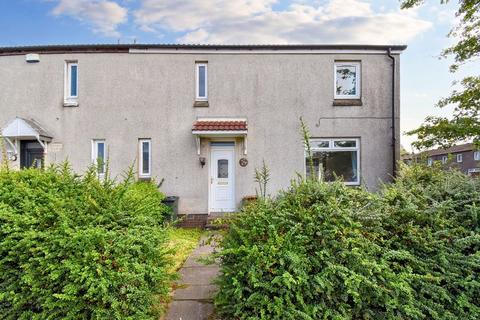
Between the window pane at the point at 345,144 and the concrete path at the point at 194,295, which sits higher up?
the window pane at the point at 345,144

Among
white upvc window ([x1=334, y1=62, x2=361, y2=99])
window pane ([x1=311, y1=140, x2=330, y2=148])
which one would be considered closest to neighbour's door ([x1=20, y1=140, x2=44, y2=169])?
window pane ([x1=311, y1=140, x2=330, y2=148])

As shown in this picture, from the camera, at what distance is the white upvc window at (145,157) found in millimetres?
9172

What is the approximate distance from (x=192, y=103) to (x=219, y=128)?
151cm

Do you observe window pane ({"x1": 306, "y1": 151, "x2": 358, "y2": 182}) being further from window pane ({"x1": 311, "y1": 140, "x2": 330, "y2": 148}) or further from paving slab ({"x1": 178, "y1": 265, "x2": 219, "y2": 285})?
paving slab ({"x1": 178, "y1": 265, "x2": 219, "y2": 285})

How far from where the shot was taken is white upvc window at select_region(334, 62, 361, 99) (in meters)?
9.52

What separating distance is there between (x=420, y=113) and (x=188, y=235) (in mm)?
8259

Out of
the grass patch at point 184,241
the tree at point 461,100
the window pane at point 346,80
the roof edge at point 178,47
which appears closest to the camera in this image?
the grass patch at point 184,241

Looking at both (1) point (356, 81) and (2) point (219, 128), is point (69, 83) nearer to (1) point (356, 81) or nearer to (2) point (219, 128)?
(2) point (219, 128)

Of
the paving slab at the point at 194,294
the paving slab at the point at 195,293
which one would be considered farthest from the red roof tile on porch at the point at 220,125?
the paving slab at the point at 195,293

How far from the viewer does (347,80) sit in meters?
9.61

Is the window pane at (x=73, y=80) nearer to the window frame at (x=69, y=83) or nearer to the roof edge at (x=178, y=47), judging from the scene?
the window frame at (x=69, y=83)

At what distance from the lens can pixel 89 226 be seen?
254 centimetres

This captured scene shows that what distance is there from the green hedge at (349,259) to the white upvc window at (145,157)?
283 inches

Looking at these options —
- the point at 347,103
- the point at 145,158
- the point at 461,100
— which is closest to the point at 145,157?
the point at 145,158
